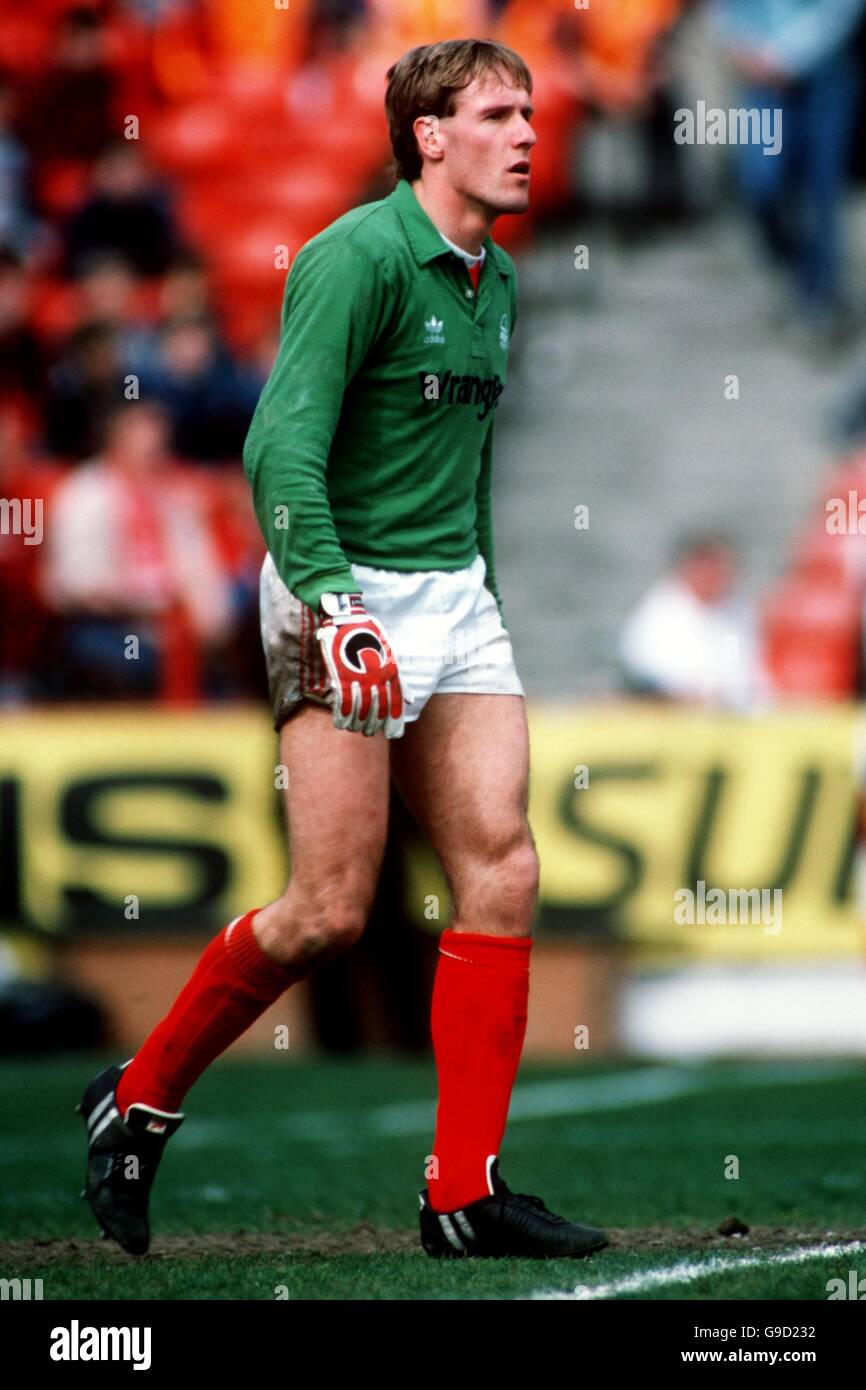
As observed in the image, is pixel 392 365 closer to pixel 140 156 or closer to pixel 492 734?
pixel 492 734

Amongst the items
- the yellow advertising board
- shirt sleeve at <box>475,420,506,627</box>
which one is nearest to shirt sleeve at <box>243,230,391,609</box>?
shirt sleeve at <box>475,420,506,627</box>

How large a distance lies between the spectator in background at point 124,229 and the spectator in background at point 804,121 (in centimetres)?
434

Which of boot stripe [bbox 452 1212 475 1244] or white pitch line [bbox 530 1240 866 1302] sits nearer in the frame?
white pitch line [bbox 530 1240 866 1302]

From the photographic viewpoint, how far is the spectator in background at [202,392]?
42.1ft

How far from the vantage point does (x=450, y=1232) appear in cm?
492

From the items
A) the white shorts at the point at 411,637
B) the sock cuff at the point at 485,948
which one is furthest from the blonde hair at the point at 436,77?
the sock cuff at the point at 485,948

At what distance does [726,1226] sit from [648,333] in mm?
12457

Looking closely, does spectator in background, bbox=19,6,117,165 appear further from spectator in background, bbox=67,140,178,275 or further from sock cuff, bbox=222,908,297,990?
sock cuff, bbox=222,908,297,990

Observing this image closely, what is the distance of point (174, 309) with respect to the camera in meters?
13.3

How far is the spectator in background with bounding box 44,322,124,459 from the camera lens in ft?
41.9

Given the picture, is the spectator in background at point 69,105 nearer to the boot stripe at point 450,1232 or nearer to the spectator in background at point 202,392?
the spectator in background at point 202,392

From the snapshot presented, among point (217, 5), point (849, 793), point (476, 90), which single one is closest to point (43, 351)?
point (217, 5)

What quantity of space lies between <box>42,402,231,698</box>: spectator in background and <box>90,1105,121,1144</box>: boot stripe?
6.25m

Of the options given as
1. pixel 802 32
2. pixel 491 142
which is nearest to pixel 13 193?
pixel 802 32
